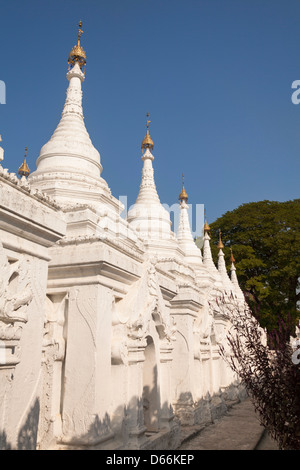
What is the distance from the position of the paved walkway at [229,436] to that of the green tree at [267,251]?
64.0 feet

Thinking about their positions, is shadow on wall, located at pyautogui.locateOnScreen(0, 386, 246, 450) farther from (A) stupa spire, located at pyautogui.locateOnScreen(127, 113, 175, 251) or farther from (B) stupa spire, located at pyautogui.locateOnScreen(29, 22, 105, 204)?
(A) stupa spire, located at pyautogui.locateOnScreen(127, 113, 175, 251)

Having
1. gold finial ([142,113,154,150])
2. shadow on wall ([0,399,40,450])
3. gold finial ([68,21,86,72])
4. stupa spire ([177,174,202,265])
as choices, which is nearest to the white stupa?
gold finial ([68,21,86,72])

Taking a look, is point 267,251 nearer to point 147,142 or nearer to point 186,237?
point 186,237

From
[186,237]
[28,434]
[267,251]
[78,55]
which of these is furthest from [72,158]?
[267,251]

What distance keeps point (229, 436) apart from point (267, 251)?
28.4 metres

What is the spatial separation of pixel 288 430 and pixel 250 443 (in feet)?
18.4

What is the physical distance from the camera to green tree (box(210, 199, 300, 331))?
36.5 m

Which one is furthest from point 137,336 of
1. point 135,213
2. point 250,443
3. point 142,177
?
point 142,177

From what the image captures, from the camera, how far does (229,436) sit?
42.5ft

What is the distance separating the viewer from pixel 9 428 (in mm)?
4988

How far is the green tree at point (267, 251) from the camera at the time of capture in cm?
3653

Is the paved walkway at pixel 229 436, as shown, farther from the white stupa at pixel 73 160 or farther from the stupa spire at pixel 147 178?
the stupa spire at pixel 147 178

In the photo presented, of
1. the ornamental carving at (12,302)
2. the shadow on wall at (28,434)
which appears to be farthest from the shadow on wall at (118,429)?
the ornamental carving at (12,302)

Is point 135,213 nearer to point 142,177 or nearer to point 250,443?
point 142,177
